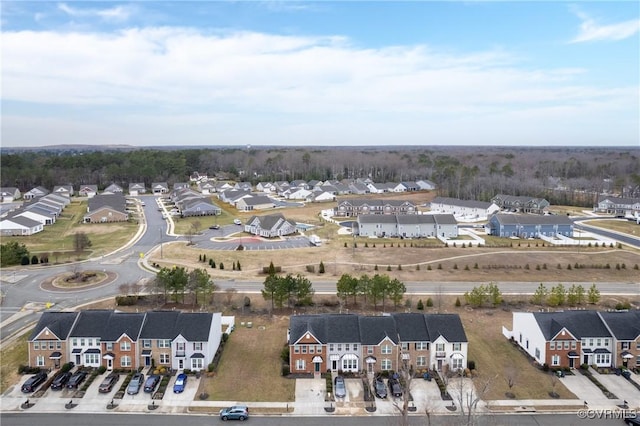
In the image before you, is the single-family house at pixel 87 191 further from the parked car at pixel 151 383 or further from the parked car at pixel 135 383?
the parked car at pixel 151 383

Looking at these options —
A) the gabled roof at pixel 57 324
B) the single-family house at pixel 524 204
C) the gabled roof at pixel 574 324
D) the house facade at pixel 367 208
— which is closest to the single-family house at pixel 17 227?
the gabled roof at pixel 57 324

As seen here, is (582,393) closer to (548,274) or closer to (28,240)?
(548,274)

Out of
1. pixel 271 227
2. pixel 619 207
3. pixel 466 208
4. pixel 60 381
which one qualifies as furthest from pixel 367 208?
pixel 60 381

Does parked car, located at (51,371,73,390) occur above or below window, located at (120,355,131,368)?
below

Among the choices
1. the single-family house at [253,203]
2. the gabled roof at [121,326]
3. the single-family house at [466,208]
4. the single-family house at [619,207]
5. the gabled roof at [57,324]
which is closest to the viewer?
the gabled roof at [121,326]

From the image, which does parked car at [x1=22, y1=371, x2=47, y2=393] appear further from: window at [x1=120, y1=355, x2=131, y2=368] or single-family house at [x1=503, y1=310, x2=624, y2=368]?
single-family house at [x1=503, y1=310, x2=624, y2=368]

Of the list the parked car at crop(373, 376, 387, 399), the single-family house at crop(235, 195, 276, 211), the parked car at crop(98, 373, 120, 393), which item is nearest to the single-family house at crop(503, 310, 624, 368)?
the parked car at crop(373, 376, 387, 399)

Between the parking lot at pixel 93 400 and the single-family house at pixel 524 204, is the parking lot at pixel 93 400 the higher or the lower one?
the lower one
